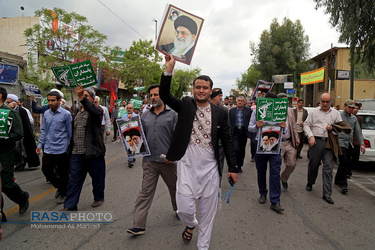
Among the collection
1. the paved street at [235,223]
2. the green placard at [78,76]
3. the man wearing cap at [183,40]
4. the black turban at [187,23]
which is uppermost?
the black turban at [187,23]

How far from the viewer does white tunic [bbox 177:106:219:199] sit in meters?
2.81

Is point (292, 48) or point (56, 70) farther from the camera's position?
point (292, 48)

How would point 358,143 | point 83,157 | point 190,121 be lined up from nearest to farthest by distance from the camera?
point 190,121, point 83,157, point 358,143

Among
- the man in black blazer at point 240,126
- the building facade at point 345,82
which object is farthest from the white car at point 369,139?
the building facade at point 345,82

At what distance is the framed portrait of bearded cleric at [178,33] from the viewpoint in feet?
9.20

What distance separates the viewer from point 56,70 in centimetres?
445

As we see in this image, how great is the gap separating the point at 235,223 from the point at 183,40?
2649 millimetres

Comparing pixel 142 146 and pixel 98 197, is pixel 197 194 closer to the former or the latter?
pixel 142 146

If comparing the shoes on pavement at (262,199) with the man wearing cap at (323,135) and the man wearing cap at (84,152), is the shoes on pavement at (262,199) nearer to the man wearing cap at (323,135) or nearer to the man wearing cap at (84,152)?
the man wearing cap at (323,135)

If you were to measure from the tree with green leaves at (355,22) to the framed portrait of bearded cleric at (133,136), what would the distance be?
1038cm

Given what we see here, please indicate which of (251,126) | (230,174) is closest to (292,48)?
(251,126)

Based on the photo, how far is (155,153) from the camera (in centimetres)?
356

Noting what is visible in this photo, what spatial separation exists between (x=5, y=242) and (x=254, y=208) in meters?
Result: 3.59

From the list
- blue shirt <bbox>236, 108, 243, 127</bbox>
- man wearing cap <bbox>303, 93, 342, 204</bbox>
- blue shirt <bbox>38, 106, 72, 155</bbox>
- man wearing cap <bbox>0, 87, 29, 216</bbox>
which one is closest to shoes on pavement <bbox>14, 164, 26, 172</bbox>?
blue shirt <bbox>38, 106, 72, 155</bbox>
